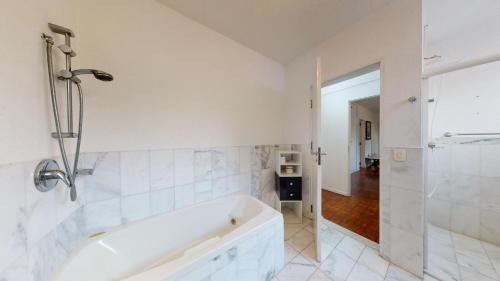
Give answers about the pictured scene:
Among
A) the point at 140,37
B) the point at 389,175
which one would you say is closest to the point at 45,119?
the point at 140,37

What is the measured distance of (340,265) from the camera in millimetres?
1375

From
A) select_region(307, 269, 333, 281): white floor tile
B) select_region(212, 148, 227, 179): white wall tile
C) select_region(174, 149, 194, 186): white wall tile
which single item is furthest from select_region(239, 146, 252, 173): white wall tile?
select_region(307, 269, 333, 281): white floor tile

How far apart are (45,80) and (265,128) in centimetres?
192

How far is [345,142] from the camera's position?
312cm

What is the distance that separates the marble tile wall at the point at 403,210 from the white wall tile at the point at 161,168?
1.97m

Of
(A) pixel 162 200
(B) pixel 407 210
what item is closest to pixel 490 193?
(B) pixel 407 210

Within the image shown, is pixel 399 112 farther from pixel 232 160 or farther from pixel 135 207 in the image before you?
pixel 135 207

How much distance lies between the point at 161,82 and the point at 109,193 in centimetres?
98

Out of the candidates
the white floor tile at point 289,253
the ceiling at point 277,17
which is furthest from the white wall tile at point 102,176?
the white floor tile at point 289,253

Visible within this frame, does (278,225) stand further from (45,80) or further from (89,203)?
(45,80)

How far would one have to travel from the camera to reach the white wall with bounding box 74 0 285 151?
1148mm

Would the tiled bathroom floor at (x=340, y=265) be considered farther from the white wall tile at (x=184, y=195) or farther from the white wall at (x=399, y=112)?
the white wall tile at (x=184, y=195)

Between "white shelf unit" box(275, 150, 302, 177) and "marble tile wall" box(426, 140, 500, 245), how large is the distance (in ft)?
4.50

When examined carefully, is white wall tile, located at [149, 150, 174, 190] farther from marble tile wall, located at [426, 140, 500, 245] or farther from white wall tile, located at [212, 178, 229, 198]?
marble tile wall, located at [426, 140, 500, 245]
